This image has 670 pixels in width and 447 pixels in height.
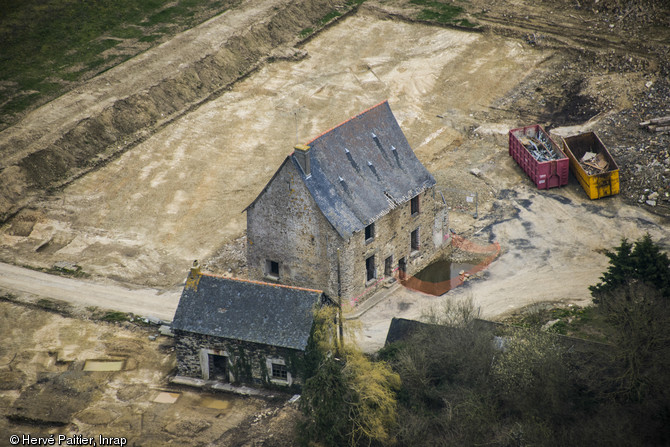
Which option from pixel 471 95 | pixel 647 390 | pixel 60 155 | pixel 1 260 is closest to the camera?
pixel 647 390

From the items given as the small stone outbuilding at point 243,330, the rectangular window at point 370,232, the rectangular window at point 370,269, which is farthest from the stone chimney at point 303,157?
the small stone outbuilding at point 243,330

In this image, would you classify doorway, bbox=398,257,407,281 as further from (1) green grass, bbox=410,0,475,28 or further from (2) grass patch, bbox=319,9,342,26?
(2) grass patch, bbox=319,9,342,26

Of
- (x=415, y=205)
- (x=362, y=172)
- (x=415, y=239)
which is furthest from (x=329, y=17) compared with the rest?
(x=362, y=172)

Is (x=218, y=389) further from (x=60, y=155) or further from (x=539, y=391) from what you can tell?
(x=60, y=155)

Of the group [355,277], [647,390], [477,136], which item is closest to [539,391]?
[647,390]

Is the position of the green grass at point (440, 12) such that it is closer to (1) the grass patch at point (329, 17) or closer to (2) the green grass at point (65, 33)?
(1) the grass patch at point (329, 17)
